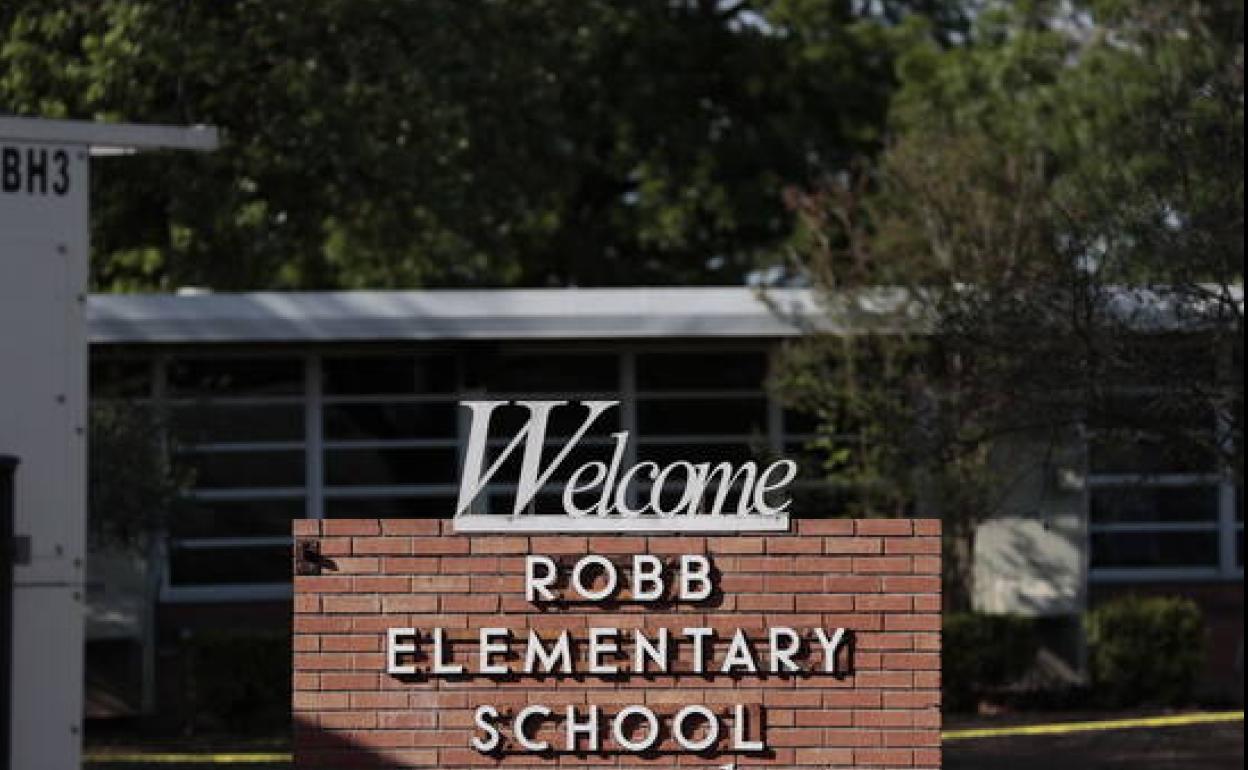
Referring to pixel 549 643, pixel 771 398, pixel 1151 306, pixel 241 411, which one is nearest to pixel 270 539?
pixel 241 411

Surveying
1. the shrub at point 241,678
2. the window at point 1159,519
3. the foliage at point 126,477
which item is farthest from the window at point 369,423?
the window at point 1159,519

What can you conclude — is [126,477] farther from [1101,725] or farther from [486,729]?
[486,729]

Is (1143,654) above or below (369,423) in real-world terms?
below

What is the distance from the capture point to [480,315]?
19.3m

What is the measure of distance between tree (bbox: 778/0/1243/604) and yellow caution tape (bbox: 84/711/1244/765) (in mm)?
1919

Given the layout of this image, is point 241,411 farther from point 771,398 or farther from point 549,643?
point 549,643

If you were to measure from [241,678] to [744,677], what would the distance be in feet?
29.9

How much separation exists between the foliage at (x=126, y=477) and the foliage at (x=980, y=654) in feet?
19.2

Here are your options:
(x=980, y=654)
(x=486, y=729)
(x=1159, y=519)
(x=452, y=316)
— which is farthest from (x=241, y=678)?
(x=486, y=729)

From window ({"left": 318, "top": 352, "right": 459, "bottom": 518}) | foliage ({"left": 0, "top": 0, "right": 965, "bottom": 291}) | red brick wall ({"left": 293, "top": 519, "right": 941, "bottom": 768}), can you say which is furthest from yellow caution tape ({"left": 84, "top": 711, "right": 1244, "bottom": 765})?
foliage ({"left": 0, "top": 0, "right": 965, "bottom": 291})

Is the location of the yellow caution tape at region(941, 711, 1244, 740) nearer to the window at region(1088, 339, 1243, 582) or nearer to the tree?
the window at region(1088, 339, 1243, 582)

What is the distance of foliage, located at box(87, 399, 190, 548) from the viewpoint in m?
17.1

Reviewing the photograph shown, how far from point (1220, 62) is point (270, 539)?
852 centimetres

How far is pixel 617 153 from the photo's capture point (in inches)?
1270
